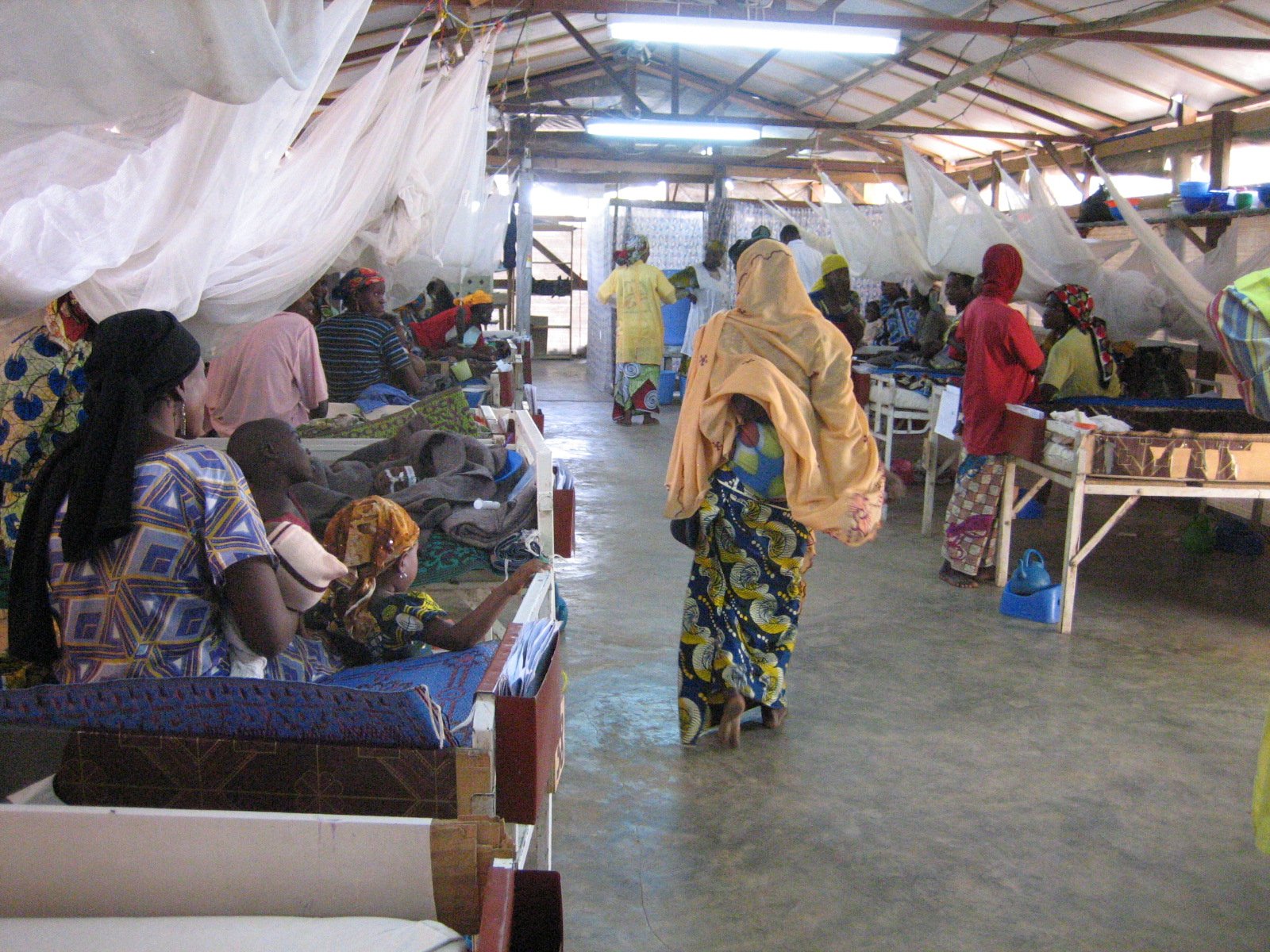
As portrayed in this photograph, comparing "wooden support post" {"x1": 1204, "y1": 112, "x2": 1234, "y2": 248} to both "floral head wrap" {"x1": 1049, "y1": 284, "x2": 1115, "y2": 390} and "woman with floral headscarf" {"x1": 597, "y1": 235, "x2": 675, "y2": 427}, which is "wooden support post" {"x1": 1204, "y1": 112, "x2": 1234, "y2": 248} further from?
"woman with floral headscarf" {"x1": 597, "y1": 235, "x2": 675, "y2": 427}

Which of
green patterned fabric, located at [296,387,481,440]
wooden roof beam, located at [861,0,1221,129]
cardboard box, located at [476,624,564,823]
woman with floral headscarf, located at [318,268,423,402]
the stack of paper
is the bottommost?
cardboard box, located at [476,624,564,823]

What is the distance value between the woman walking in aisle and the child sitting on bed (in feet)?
2.97

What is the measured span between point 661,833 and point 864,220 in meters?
7.77

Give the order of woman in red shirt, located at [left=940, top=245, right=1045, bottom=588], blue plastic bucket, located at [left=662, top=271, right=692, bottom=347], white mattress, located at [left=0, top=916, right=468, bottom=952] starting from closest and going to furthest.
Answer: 1. white mattress, located at [left=0, top=916, right=468, bottom=952]
2. woman in red shirt, located at [left=940, top=245, right=1045, bottom=588]
3. blue plastic bucket, located at [left=662, top=271, right=692, bottom=347]

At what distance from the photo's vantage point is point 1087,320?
6.12 meters

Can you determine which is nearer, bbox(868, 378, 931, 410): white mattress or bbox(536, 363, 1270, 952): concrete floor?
bbox(536, 363, 1270, 952): concrete floor

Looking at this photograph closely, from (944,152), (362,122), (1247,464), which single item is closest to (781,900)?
(1247,464)

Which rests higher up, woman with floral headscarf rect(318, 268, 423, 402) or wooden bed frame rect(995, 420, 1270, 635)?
woman with floral headscarf rect(318, 268, 423, 402)

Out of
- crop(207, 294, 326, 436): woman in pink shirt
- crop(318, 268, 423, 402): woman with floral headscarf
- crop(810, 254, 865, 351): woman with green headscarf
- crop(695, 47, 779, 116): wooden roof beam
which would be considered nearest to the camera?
crop(207, 294, 326, 436): woman in pink shirt

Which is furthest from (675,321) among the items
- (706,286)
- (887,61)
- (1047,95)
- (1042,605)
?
(1042,605)

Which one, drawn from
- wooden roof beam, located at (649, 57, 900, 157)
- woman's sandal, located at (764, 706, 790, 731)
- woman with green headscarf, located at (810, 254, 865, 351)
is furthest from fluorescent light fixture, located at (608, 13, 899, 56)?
wooden roof beam, located at (649, 57, 900, 157)

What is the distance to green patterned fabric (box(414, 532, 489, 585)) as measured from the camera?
127 inches

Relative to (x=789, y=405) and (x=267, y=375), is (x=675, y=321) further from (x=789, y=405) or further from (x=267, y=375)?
(x=789, y=405)

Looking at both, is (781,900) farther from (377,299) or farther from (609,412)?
(609,412)
